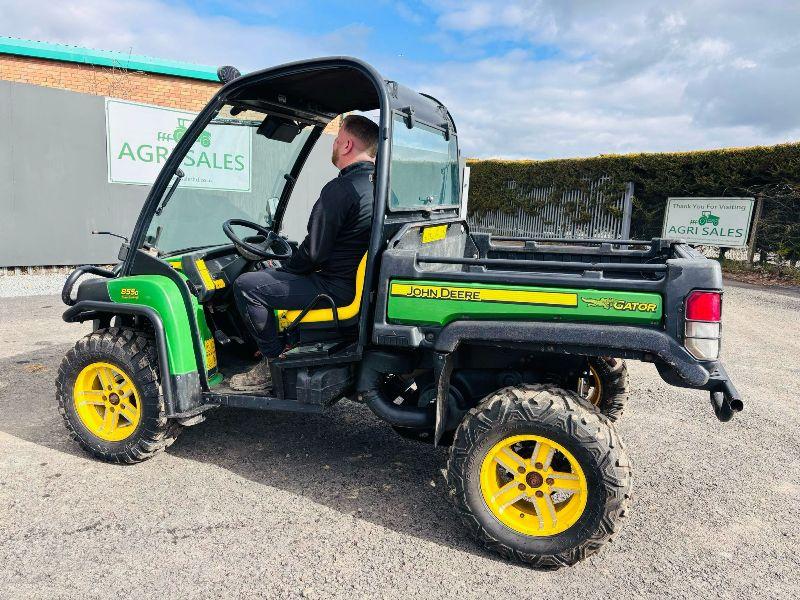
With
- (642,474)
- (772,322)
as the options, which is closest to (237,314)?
(642,474)

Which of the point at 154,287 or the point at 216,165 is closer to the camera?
the point at 154,287

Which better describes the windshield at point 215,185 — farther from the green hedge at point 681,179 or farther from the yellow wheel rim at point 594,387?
the green hedge at point 681,179

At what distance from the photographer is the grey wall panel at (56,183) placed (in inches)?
364

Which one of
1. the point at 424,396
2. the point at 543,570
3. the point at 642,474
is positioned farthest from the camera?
the point at 642,474

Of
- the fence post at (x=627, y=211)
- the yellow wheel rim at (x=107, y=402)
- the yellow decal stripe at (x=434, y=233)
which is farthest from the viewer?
the fence post at (x=627, y=211)

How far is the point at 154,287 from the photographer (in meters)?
3.45

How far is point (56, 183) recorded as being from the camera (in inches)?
384

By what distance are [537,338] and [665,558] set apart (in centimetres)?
123

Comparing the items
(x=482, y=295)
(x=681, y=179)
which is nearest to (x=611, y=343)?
(x=482, y=295)

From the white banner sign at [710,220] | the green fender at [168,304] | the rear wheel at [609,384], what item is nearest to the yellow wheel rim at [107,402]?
the green fender at [168,304]

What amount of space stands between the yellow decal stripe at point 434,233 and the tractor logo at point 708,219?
11521 mm

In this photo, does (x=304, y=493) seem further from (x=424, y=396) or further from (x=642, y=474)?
(x=642, y=474)

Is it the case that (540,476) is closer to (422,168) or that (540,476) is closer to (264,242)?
(422,168)

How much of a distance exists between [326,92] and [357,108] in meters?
0.49
